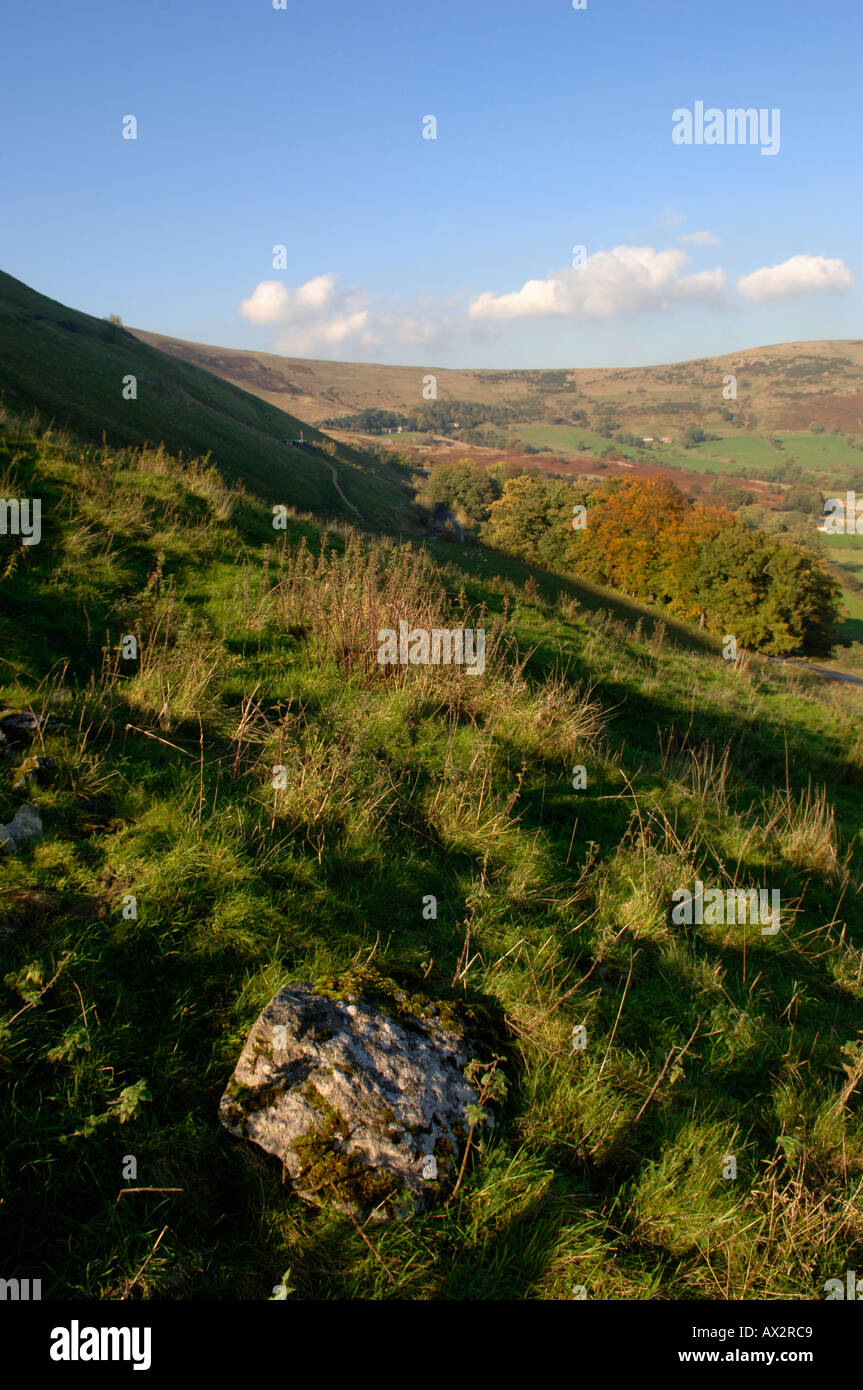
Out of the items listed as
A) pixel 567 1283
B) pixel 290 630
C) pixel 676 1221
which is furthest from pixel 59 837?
pixel 290 630

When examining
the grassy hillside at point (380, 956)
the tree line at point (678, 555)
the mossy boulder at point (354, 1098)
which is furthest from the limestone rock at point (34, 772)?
the tree line at point (678, 555)

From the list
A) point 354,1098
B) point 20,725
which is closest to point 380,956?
point 354,1098

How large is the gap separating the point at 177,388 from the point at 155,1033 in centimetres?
4883

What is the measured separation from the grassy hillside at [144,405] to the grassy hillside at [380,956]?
23.9 meters

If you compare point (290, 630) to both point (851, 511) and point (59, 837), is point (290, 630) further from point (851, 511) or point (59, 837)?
point (851, 511)

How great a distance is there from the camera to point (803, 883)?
5.54 metres

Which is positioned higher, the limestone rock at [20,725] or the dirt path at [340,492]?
the dirt path at [340,492]

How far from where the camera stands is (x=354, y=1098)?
2656mm

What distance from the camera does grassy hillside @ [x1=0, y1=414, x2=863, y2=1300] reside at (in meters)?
2.29

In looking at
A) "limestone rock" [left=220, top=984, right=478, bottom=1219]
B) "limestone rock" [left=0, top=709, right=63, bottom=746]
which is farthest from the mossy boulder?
"limestone rock" [left=0, top=709, right=63, bottom=746]

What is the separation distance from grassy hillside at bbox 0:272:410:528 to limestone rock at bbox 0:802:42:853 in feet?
83.4

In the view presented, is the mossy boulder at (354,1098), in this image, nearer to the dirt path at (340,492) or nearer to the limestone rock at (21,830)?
the limestone rock at (21,830)

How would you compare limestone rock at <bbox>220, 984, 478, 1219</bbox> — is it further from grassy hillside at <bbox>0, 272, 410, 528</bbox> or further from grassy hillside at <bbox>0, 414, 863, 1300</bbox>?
grassy hillside at <bbox>0, 272, 410, 528</bbox>

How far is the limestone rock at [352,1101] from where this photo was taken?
8.03 feet
